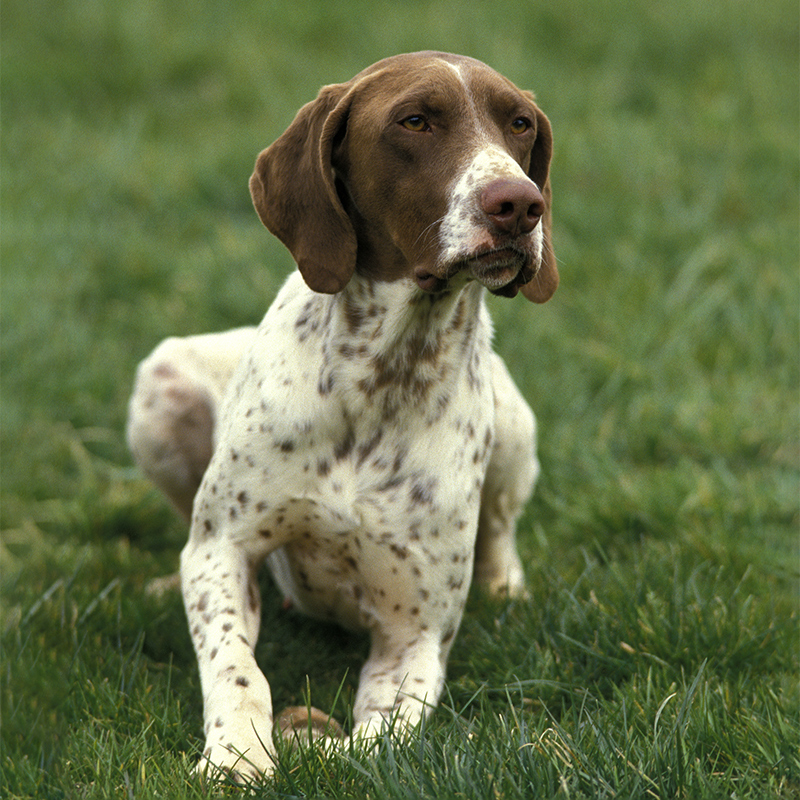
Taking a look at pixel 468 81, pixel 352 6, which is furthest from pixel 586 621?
pixel 352 6

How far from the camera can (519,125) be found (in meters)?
2.97

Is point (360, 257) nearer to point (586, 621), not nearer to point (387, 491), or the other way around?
point (387, 491)

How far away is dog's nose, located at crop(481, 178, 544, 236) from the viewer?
2553 millimetres

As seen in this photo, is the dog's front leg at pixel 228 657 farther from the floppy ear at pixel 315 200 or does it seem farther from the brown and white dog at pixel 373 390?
the floppy ear at pixel 315 200

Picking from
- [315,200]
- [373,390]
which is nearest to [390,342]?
[373,390]

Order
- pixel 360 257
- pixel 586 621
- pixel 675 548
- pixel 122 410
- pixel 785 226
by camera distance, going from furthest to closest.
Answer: pixel 785 226 → pixel 122 410 → pixel 675 548 → pixel 586 621 → pixel 360 257

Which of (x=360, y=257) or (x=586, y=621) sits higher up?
(x=360, y=257)

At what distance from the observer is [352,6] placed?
28.6 feet

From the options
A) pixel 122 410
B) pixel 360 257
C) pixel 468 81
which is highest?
pixel 468 81

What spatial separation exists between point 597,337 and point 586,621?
265 cm

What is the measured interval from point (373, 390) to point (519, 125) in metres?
0.80

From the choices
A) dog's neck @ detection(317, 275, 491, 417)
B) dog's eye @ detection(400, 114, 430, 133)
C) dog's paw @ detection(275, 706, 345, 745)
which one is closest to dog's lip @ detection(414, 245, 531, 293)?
dog's neck @ detection(317, 275, 491, 417)

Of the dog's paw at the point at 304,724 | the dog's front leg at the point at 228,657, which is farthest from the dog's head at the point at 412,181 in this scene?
the dog's paw at the point at 304,724

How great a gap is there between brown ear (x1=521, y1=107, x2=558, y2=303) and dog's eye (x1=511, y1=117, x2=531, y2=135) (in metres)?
0.12
